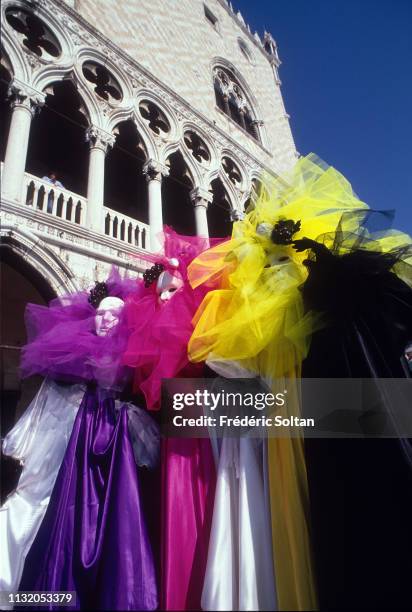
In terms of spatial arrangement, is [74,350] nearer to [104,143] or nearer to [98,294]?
[98,294]

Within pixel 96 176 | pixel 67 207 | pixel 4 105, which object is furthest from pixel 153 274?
pixel 4 105

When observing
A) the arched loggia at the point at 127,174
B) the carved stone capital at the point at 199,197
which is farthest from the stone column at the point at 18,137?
the carved stone capital at the point at 199,197

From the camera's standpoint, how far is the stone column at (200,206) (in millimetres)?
4738

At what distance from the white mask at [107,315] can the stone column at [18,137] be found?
1.94 meters

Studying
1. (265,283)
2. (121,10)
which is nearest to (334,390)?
(265,283)

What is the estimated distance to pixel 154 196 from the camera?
13.6 feet

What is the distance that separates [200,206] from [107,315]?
3.85m

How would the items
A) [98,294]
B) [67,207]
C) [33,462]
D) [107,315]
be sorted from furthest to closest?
[67,207] < [98,294] < [107,315] < [33,462]

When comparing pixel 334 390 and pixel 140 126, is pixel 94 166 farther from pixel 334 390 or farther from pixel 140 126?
pixel 334 390

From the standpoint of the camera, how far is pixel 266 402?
39.9 inches

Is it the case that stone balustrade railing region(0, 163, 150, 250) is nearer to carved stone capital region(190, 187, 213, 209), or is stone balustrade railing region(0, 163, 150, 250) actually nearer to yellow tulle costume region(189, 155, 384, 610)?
carved stone capital region(190, 187, 213, 209)

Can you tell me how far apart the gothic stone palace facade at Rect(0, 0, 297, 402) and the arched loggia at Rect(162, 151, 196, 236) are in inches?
0.9

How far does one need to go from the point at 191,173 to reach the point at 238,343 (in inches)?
183

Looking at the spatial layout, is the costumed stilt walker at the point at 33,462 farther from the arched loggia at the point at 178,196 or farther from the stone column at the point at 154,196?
the arched loggia at the point at 178,196
